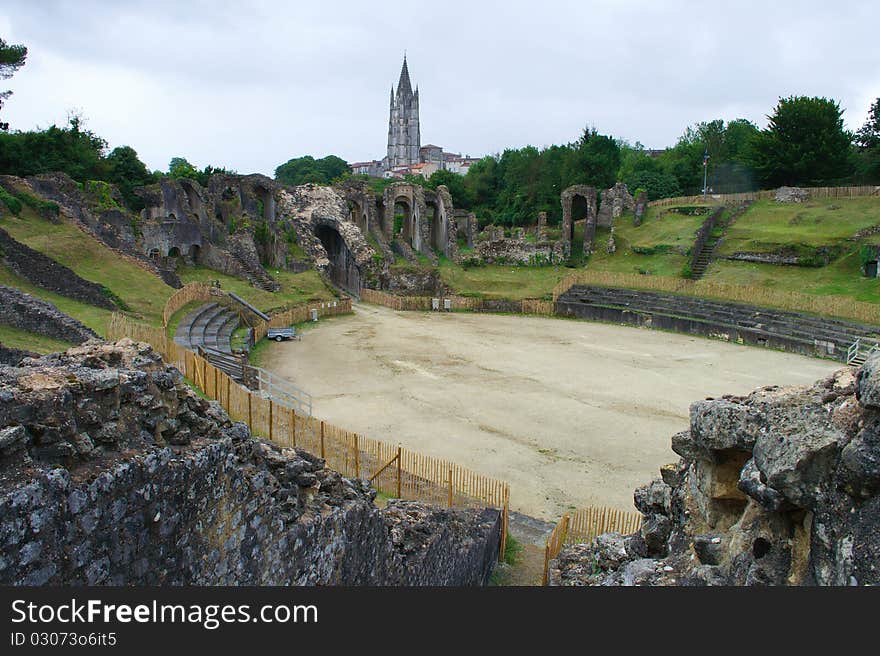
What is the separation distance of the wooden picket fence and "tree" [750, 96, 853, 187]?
149 feet

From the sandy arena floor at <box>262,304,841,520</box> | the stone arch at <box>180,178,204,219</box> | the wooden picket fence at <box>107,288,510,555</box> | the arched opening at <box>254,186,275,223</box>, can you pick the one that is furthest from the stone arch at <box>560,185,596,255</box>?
the wooden picket fence at <box>107,288,510,555</box>

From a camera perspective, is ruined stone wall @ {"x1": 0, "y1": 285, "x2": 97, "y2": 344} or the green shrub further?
the green shrub

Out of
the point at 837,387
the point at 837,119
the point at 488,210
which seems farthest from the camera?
the point at 488,210

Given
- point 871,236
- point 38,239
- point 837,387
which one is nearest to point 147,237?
point 38,239

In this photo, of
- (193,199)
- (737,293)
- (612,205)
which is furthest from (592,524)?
(612,205)

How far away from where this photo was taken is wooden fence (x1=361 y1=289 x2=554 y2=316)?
37.5m

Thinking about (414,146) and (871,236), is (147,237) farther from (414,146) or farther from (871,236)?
(414,146)

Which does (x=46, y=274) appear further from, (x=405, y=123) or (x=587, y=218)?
(x=405, y=123)

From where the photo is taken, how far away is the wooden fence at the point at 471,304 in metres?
37.5

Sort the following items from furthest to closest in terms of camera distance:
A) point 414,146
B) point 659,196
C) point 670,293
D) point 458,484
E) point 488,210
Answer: point 414,146 < point 488,210 < point 659,196 < point 670,293 < point 458,484

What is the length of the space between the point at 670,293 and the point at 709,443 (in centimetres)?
3080

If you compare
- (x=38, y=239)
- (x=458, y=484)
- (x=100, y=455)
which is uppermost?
(x=38, y=239)

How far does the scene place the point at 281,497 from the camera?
5918 mm

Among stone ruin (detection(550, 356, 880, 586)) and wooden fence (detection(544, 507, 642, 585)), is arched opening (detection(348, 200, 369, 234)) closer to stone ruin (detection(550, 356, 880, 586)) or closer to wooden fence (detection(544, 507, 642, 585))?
wooden fence (detection(544, 507, 642, 585))
